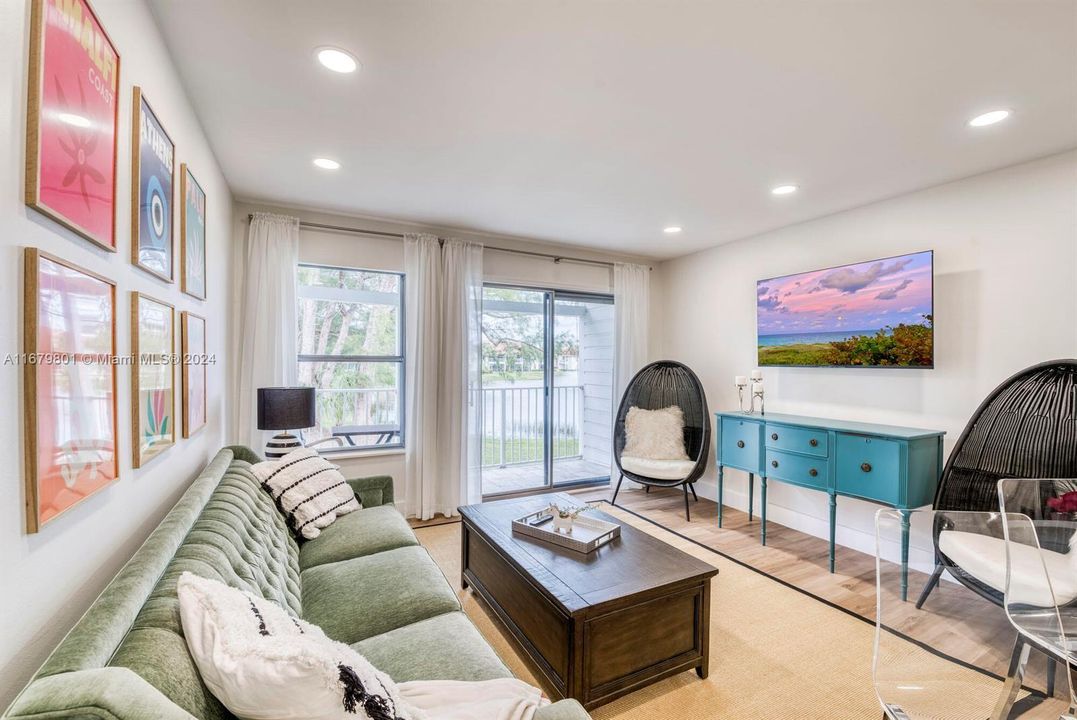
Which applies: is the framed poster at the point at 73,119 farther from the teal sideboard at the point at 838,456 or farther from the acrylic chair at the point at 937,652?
the teal sideboard at the point at 838,456

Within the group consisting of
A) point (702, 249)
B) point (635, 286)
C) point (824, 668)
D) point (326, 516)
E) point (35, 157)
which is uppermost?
point (702, 249)

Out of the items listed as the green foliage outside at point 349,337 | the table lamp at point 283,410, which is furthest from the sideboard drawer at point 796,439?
the table lamp at point 283,410

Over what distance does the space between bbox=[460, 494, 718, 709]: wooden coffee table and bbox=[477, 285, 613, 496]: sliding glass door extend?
8.05 feet

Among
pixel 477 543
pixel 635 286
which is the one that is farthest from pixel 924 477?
pixel 635 286

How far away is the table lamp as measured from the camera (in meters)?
2.86

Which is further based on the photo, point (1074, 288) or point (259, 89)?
point (1074, 288)

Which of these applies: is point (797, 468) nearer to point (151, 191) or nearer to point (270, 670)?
point (270, 670)

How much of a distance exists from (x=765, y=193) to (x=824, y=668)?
8.70 feet

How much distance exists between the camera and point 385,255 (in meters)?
3.84

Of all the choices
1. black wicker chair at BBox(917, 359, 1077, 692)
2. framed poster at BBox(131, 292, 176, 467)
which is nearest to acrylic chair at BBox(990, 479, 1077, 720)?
black wicker chair at BBox(917, 359, 1077, 692)

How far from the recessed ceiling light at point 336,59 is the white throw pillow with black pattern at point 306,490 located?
1832mm

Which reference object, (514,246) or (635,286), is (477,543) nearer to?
(514,246)

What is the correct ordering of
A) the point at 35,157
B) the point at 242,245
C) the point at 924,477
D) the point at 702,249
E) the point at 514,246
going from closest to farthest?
the point at 35,157 < the point at 924,477 < the point at 242,245 < the point at 514,246 < the point at 702,249

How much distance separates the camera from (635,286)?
493 cm
